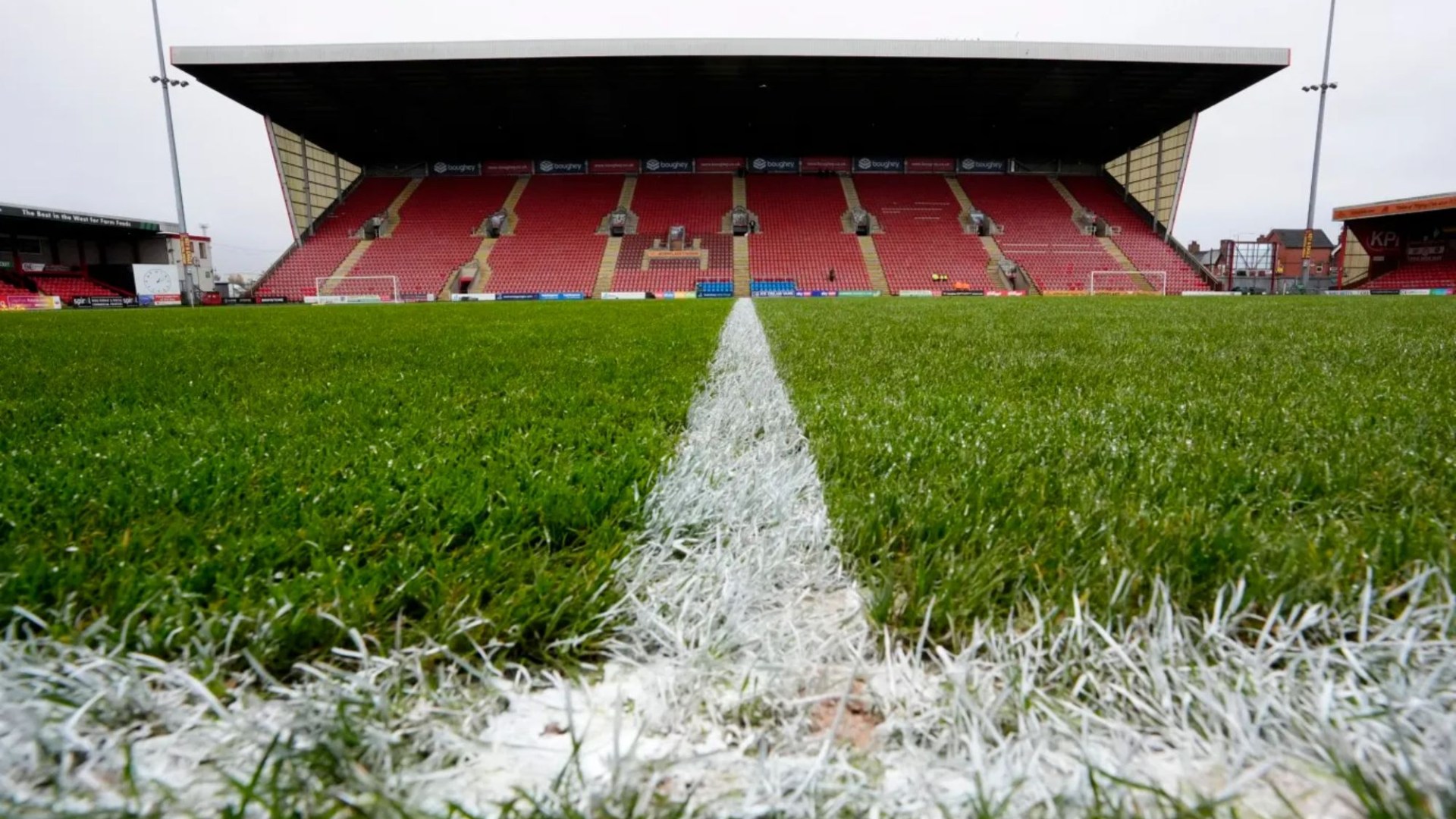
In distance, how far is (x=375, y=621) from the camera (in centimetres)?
73

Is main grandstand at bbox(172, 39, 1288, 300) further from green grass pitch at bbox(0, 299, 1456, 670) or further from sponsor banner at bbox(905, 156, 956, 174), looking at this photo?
green grass pitch at bbox(0, 299, 1456, 670)

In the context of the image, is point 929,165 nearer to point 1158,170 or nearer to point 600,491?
point 1158,170

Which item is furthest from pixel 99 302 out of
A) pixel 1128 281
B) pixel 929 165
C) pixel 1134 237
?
pixel 1134 237

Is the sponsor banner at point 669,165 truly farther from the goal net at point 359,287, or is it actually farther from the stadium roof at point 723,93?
the goal net at point 359,287

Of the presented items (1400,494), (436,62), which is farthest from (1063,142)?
(1400,494)

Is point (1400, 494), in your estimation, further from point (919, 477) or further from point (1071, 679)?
point (1071, 679)

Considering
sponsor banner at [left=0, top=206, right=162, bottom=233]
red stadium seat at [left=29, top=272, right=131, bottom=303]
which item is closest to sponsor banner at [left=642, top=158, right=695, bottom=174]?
sponsor banner at [left=0, top=206, right=162, bottom=233]

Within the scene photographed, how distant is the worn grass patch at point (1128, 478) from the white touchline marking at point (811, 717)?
72 millimetres

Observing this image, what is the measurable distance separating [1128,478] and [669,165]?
30.6 meters

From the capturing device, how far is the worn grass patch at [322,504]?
28.9 inches

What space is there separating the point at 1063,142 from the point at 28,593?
32.3 metres

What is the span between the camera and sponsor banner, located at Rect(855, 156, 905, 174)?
29656mm

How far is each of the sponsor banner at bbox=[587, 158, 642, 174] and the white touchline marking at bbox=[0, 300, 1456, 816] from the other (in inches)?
1225

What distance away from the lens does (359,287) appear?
24156 mm
